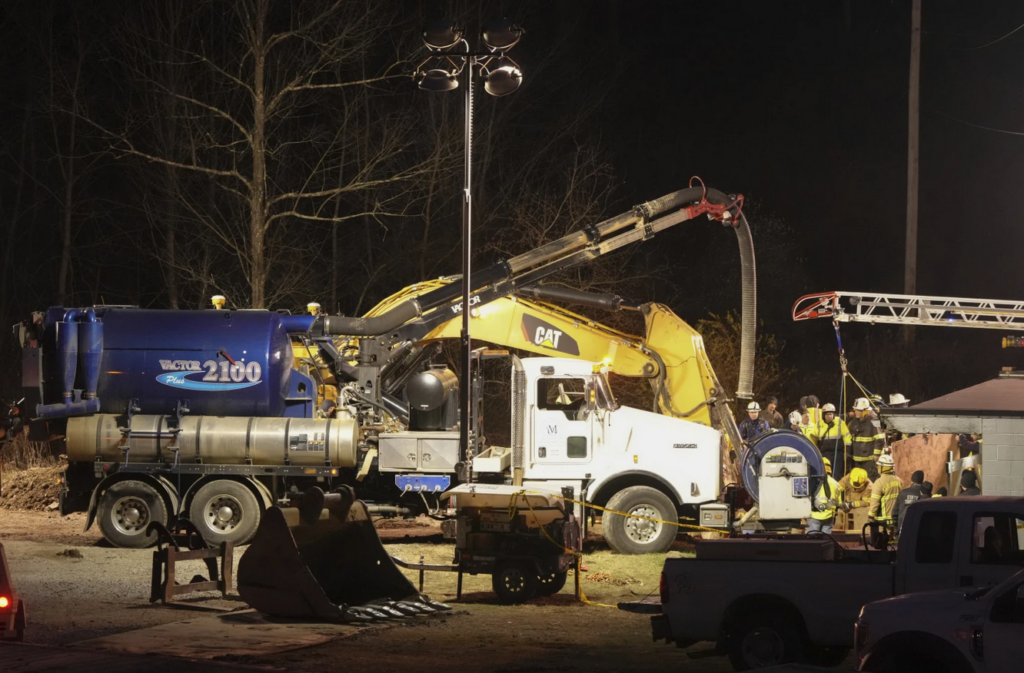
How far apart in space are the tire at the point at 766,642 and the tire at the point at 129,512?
35.0 feet

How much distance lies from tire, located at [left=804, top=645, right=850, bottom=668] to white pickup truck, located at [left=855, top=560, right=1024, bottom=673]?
198 cm

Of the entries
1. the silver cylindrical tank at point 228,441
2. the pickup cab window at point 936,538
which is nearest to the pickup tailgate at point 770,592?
the pickup cab window at point 936,538

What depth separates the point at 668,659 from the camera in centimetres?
1142

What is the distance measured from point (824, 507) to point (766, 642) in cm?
740

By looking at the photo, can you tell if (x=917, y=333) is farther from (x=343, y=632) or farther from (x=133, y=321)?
(x=343, y=632)

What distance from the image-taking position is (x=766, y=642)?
10.3 m

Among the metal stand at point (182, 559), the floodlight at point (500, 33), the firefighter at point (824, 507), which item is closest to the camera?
the metal stand at point (182, 559)

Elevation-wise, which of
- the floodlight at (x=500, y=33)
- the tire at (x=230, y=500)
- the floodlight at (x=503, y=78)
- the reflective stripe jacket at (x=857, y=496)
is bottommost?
the tire at (x=230, y=500)

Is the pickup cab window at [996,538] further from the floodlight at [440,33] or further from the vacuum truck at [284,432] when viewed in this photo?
the floodlight at [440,33]

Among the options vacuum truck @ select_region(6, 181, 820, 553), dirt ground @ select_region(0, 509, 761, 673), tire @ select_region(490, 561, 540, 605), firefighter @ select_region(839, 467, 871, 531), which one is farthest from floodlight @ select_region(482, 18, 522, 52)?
firefighter @ select_region(839, 467, 871, 531)

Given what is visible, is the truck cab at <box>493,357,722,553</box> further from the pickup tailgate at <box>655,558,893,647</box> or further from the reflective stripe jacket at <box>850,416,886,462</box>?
the pickup tailgate at <box>655,558,893,647</box>

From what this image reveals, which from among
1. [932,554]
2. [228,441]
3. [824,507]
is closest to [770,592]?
[932,554]

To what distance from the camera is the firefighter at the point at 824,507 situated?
56.5ft

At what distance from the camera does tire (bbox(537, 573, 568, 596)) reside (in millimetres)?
14875
